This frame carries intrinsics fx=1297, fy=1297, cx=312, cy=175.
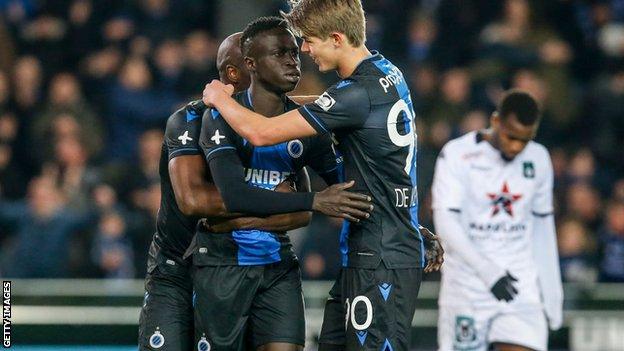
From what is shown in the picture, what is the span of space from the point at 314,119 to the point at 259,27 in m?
0.64

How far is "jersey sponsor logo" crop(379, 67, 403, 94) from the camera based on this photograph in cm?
578

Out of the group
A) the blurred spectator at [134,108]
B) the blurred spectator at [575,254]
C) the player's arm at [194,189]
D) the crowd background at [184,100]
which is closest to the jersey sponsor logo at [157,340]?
the player's arm at [194,189]

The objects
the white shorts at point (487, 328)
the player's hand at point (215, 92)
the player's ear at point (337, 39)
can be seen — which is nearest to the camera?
the player's ear at point (337, 39)

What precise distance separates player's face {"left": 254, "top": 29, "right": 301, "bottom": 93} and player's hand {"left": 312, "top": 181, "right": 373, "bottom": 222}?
0.61 meters

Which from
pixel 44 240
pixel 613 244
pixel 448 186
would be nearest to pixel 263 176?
pixel 448 186

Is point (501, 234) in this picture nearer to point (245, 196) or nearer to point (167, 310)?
point (167, 310)

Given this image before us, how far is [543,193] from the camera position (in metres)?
8.24

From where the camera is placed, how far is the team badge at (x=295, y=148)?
6152 mm

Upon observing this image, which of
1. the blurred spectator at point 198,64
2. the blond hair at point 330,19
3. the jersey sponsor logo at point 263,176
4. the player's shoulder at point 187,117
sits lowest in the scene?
the jersey sponsor logo at point 263,176

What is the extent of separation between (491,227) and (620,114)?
4.89 meters

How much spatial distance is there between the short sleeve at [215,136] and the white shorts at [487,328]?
111 inches

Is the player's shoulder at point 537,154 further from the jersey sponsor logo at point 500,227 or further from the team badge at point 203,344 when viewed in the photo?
the team badge at point 203,344

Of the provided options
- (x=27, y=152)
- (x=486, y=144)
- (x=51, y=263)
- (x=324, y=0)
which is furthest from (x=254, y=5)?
(x=324, y=0)

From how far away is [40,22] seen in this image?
13.0 metres
